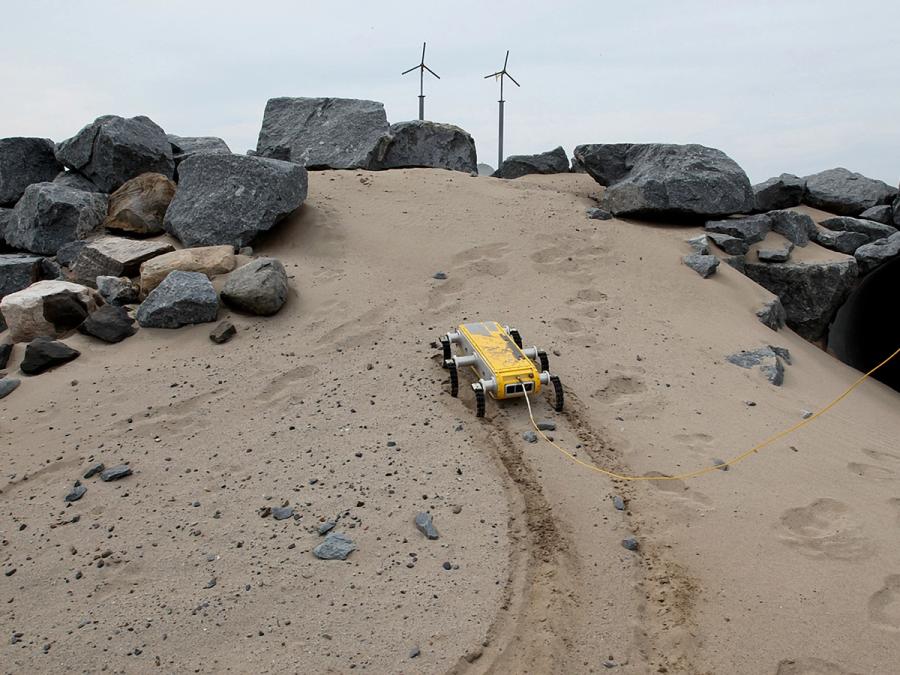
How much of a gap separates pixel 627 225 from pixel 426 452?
457 cm

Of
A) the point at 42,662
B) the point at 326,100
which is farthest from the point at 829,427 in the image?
the point at 326,100

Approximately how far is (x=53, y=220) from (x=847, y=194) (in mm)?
9766

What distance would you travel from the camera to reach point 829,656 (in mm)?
2936

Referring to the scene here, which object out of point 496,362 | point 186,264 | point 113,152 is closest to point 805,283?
point 496,362

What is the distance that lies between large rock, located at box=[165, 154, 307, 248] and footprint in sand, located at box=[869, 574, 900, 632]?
220 inches

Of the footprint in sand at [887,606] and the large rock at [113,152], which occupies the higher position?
the large rock at [113,152]

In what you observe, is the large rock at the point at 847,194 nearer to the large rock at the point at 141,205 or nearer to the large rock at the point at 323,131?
the large rock at the point at 323,131

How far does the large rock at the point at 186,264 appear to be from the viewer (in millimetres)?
6051

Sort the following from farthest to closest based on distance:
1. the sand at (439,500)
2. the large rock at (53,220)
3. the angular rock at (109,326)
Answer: the large rock at (53,220) → the angular rock at (109,326) → the sand at (439,500)

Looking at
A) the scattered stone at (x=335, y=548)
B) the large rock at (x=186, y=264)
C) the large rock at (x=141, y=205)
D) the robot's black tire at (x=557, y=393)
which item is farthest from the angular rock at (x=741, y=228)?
the scattered stone at (x=335, y=548)

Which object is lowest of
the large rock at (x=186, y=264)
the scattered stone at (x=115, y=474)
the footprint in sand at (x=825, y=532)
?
the scattered stone at (x=115, y=474)

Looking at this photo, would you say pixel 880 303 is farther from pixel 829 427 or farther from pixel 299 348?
pixel 299 348

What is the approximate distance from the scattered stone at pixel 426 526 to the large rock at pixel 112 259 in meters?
4.17

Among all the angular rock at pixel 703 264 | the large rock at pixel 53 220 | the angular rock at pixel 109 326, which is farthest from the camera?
the large rock at pixel 53 220
